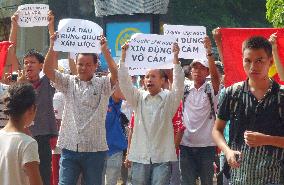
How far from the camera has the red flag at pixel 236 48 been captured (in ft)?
22.6

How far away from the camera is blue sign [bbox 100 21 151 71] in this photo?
624 inches

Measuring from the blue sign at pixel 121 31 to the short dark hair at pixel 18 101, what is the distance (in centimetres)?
1124

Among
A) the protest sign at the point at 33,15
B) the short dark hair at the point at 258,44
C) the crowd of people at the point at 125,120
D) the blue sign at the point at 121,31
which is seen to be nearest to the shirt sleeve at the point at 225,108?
the crowd of people at the point at 125,120

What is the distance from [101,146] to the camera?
6645 millimetres

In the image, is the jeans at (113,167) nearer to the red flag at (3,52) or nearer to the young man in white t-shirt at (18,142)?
the red flag at (3,52)

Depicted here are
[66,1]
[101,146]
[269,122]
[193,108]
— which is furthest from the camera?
[66,1]

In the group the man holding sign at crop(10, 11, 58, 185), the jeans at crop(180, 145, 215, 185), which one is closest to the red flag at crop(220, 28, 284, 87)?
the jeans at crop(180, 145, 215, 185)

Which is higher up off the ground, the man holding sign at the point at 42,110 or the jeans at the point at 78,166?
the man holding sign at the point at 42,110

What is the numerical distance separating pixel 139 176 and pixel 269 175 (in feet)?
8.62

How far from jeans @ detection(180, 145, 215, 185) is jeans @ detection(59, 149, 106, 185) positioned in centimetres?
106

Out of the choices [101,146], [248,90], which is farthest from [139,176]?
[248,90]

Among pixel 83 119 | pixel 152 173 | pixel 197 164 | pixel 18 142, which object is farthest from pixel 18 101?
pixel 197 164

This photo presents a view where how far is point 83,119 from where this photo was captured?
661 cm

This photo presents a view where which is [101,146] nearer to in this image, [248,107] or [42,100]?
[42,100]
